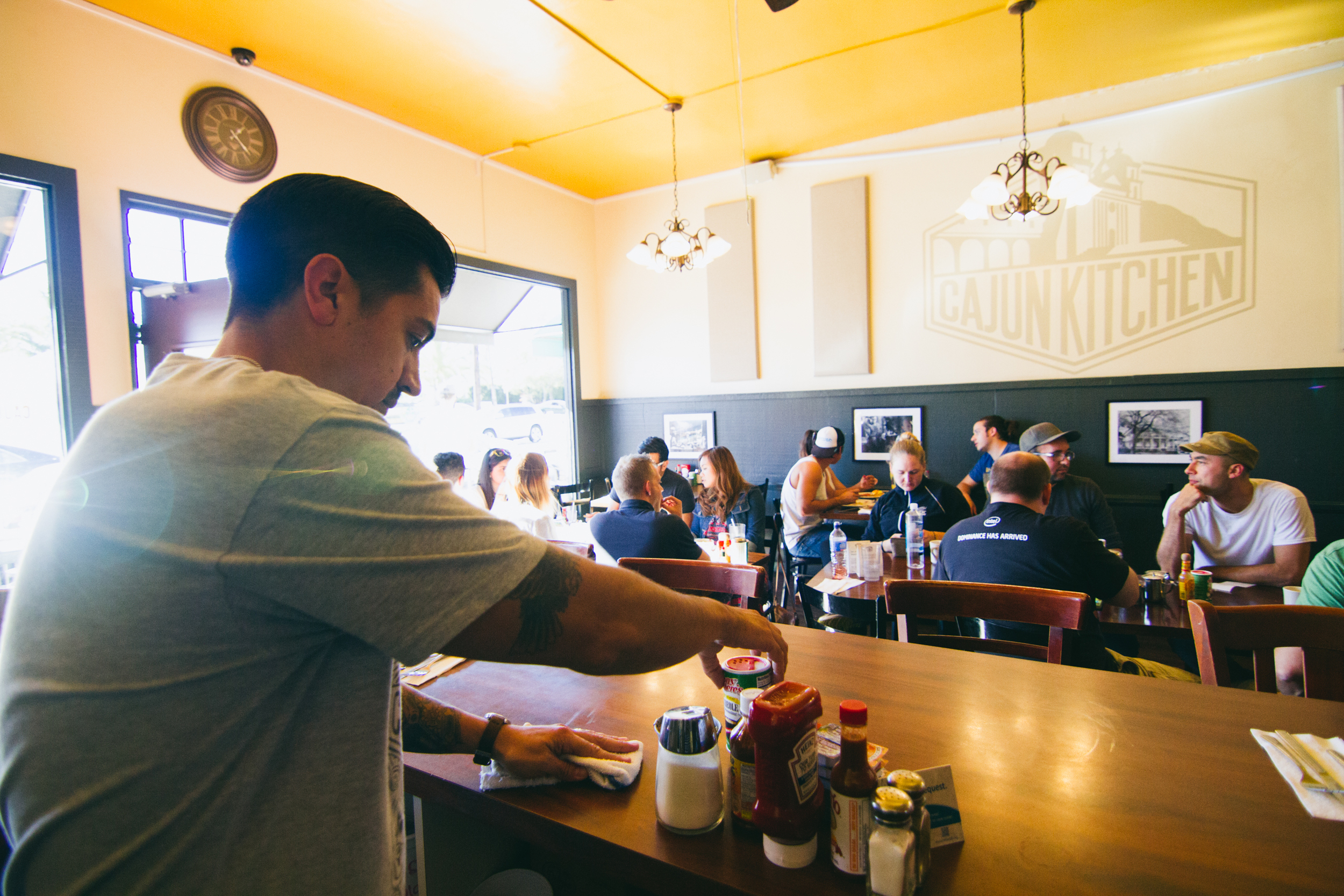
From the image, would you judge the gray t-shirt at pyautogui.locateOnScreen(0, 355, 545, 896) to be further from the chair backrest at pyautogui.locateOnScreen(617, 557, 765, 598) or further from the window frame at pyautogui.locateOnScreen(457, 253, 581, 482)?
the window frame at pyautogui.locateOnScreen(457, 253, 581, 482)

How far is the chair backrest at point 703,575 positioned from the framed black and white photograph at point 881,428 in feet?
12.6

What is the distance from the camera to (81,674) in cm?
64

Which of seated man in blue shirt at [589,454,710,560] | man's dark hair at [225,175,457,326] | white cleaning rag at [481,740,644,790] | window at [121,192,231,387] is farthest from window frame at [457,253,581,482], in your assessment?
man's dark hair at [225,175,457,326]

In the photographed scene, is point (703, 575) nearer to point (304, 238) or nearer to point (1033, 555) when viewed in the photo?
point (1033, 555)

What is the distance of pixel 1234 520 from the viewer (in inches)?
126

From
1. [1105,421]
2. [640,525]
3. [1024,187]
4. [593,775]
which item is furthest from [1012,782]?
[1105,421]

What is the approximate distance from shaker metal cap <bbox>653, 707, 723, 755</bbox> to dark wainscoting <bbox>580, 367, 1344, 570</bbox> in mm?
5099

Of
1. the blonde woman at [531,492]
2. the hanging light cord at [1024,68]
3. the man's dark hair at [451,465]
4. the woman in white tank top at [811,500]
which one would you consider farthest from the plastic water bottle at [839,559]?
the hanging light cord at [1024,68]

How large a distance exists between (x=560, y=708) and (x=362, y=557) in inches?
33.1

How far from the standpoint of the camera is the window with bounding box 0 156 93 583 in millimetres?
3115

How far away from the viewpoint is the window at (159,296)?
3482 mm

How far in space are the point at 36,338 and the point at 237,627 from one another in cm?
377

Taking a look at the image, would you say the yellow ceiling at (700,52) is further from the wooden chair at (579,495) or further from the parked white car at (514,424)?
the wooden chair at (579,495)

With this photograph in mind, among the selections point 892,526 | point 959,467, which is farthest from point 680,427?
point 892,526
